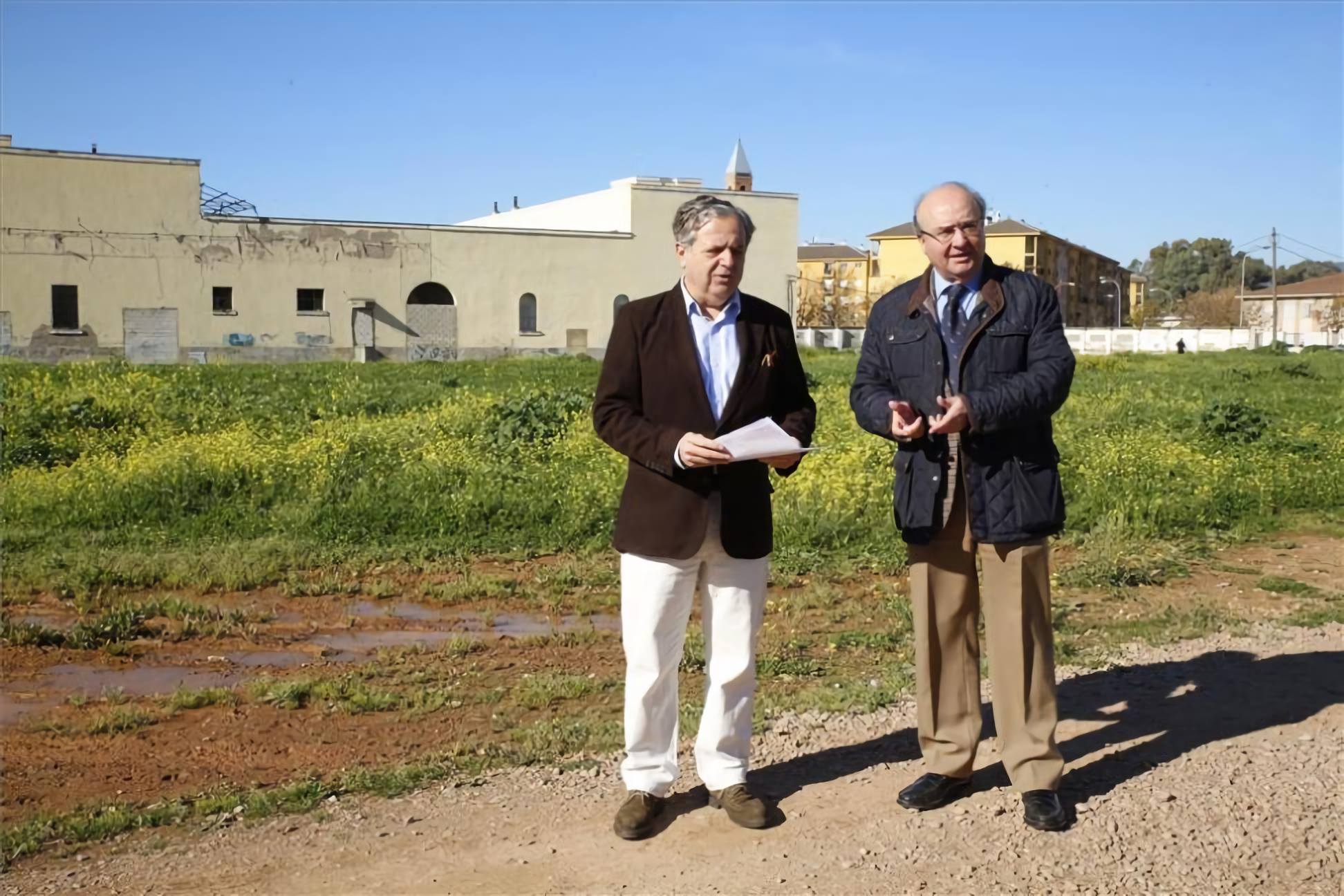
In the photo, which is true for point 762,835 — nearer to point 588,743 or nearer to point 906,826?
point 906,826

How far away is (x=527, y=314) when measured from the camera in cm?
5516

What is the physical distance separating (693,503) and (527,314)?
51.1 m

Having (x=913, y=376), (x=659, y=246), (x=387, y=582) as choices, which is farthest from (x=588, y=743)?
(x=659, y=246)

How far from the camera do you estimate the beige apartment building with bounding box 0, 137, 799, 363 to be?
46156 millimetres

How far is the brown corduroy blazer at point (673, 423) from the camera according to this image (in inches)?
187

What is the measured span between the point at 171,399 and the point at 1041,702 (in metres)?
17.3

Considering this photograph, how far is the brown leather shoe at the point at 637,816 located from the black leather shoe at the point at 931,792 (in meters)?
0.92

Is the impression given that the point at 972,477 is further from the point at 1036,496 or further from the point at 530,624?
the point at 530,624

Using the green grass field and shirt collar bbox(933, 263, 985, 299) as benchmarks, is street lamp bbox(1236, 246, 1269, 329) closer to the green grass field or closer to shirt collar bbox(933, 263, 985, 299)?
the green grass field

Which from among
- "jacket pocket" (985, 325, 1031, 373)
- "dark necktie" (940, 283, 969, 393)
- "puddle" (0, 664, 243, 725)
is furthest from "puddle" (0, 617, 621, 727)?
"jacket pocket" (985, 325, 1031, 373)

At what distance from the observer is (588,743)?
5.98 meters

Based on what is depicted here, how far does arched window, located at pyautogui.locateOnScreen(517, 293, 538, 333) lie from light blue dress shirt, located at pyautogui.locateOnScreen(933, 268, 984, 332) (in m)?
50.6

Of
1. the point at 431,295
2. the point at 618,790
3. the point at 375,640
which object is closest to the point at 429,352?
the point at 431,295

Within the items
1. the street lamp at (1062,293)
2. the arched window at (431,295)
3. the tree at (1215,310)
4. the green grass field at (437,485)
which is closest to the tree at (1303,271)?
the tree at (1215,310)
